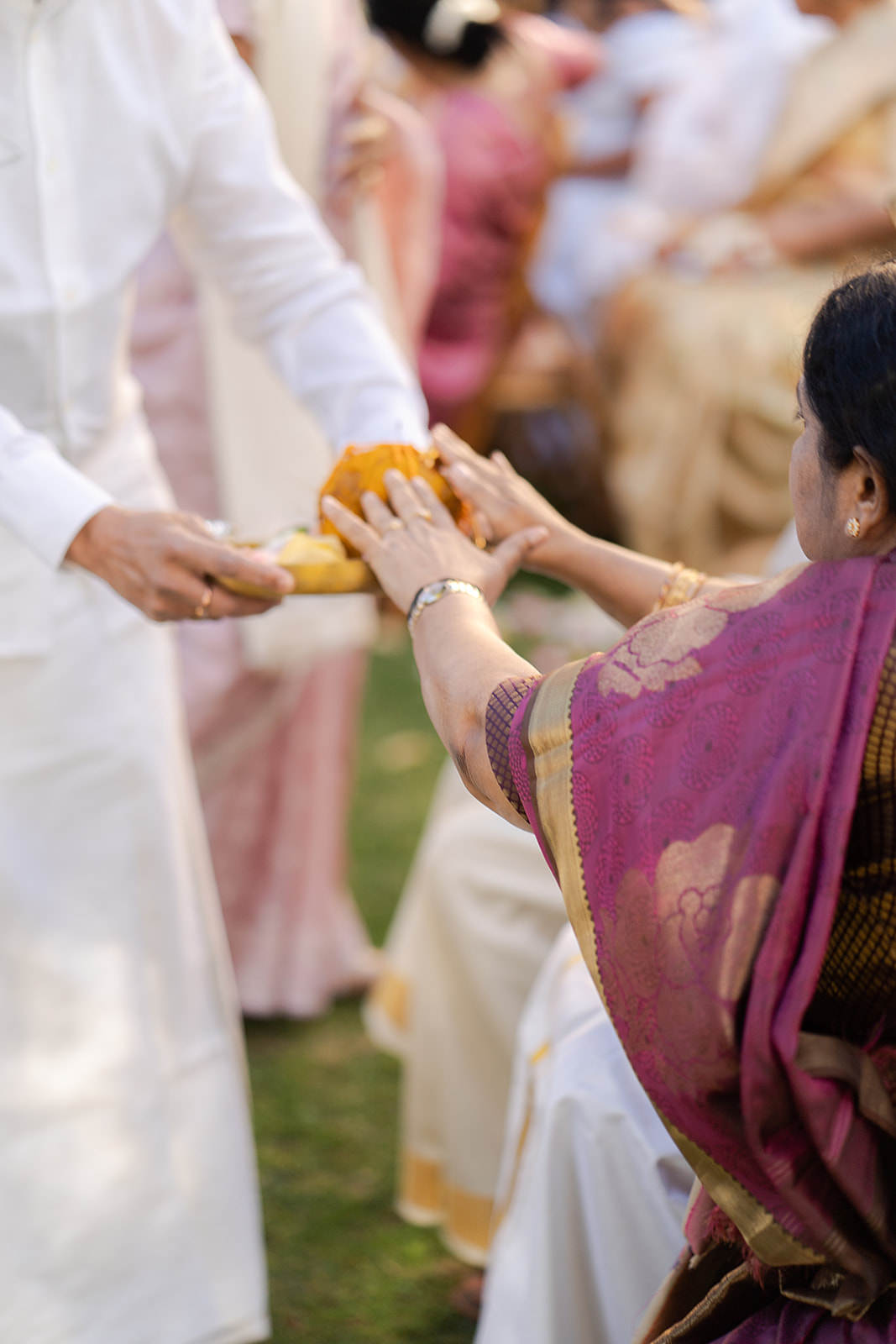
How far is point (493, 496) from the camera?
5.13 ft

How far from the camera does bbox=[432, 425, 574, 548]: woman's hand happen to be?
61.2 inches

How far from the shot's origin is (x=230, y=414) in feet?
8.30

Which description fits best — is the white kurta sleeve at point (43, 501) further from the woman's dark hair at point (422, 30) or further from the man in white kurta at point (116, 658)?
the woman's dark hair at point (422, 30)

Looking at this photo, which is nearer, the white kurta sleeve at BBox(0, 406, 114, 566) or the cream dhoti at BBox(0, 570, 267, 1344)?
the white kurta sleeve at BBox(0, 406, 114, 566)

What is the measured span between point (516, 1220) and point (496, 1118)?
0.61 m

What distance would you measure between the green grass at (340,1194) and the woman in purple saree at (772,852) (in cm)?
101

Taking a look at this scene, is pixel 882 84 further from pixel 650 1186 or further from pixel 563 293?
pixel 650 1186

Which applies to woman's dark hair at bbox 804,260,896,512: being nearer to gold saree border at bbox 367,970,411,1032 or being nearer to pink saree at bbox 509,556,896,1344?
pink saree at bbox 509,556,896,1344

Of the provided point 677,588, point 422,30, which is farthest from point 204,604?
point 422,30

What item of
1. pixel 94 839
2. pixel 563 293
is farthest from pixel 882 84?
pixel 94 839

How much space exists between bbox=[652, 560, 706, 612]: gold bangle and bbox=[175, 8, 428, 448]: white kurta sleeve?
385mm

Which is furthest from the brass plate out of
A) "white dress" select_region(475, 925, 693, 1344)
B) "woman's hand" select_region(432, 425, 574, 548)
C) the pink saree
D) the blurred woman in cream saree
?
the blurred woman in cream saree

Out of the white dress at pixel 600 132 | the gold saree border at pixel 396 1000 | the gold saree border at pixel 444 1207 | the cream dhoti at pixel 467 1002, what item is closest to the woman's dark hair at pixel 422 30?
the white dress at pixel 600 132

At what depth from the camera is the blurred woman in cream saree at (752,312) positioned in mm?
4457
